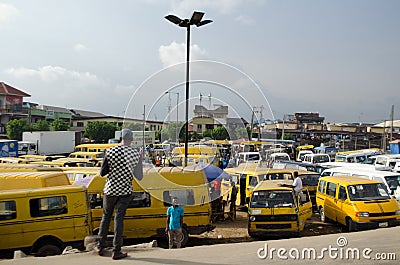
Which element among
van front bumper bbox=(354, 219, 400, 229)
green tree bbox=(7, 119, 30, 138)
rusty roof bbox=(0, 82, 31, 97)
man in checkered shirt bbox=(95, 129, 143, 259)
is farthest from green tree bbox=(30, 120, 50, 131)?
man in checkered shirt bbox=(95, 129, 143, 259)

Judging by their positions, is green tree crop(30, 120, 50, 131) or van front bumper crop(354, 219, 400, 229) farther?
green tree crop(30, 120, 50, 131)

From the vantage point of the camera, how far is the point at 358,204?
10.6 meters

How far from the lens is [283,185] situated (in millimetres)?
11375

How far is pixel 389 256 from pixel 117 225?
3.77 meters

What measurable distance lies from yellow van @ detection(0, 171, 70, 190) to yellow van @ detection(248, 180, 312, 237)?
5.64m

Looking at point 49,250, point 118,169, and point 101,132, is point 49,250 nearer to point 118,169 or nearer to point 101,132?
point 118,169

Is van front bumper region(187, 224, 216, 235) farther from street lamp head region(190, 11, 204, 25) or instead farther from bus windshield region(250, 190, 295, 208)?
street lamp head region(190, 11, 204, 25)

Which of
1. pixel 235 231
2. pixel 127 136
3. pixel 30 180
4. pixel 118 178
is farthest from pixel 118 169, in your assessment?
pixel 235 231

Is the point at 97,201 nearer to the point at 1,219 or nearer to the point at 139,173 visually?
the point at 1,219

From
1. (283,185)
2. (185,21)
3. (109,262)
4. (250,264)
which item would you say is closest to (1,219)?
(109,262)

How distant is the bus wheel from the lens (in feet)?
26.7

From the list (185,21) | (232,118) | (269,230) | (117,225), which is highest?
(185,21)

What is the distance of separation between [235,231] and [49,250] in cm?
554

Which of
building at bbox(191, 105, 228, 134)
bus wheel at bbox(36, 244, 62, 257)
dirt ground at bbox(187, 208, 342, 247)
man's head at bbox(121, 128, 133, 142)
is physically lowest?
dirt ground at bbox(187, 208, 342, 247)
